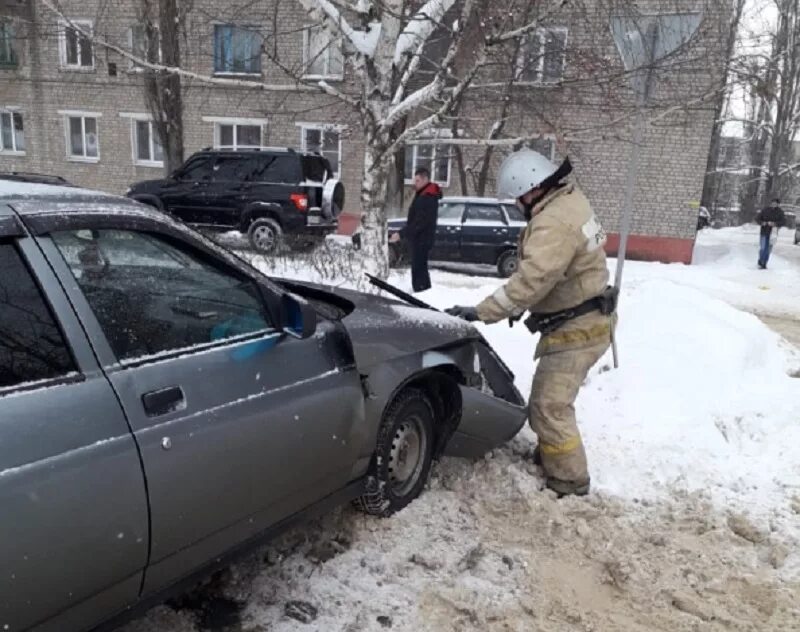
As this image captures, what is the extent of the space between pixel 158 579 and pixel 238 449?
18.0 inches

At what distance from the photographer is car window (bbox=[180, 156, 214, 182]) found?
13.7m

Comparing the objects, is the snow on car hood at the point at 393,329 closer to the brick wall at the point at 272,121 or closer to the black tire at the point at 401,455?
the black tire at the point at 401,455

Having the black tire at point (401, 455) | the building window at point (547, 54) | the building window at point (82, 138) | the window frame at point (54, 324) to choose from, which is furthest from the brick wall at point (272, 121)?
the window frame at point (54, 324)

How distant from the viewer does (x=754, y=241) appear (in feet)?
79.3

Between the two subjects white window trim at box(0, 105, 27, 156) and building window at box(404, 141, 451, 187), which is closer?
building window at box(404, 141, 451, 187)

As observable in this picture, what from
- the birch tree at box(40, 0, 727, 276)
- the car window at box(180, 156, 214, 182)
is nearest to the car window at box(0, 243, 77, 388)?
the birch tree at box(40, 0, 727, 276)

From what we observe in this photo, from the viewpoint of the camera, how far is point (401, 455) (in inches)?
133

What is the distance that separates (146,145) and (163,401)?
70.2ft

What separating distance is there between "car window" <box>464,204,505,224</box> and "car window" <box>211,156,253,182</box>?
436 cm

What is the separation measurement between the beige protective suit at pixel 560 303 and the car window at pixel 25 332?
2228mm

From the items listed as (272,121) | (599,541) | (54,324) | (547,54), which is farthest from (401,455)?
(272,121)

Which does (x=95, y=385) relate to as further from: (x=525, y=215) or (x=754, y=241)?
(x=754, y=241)

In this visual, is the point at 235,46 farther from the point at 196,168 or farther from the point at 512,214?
the point at 512,214

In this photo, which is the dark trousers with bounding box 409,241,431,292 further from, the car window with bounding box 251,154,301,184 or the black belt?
the black belt
